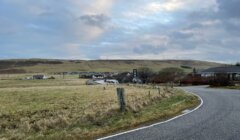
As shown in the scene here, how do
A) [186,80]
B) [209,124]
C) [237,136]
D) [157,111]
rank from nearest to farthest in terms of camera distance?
[237,136], [209,124], [157,111], [186,80]

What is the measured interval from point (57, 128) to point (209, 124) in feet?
17.7

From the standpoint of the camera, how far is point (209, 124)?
15695mm

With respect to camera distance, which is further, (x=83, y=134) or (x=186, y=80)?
(x=186, y=80)

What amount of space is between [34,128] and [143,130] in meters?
3.80

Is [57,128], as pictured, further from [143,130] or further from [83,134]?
[143,130]

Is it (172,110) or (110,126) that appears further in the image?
(172,110)

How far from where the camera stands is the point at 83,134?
13.6 metres

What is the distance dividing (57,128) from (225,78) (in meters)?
52.7

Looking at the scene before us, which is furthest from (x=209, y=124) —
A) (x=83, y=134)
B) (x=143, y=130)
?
(x=83, y=134)

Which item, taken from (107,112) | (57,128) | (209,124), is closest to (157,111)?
(107,112)

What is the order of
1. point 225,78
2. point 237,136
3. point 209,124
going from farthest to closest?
point 225,78 < point 209,124 < point 237,136

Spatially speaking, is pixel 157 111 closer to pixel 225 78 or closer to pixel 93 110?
pixel 93 110

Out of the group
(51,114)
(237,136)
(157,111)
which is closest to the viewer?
(237,136)

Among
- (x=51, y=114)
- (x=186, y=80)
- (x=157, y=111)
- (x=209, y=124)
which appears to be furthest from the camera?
(x=186, y=80)
